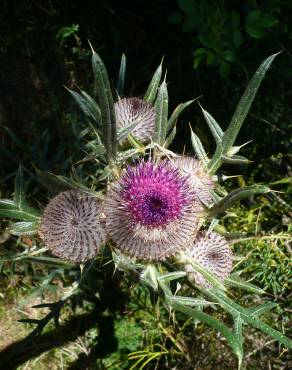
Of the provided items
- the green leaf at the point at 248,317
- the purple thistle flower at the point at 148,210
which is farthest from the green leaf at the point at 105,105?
the green leaf at the point at 248,317

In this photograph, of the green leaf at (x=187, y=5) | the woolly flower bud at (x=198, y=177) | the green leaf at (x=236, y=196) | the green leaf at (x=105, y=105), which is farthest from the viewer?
the green leaf at (x=187, y=5)

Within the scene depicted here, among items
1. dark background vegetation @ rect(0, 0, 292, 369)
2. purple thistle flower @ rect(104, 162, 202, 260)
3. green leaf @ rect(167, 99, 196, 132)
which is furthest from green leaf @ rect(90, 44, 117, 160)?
dark background vegetation @ rect(0, 0, 292, 369)

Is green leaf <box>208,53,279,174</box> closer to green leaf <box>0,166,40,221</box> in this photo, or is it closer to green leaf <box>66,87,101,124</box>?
green leaf <box>66,87,101,124</box>

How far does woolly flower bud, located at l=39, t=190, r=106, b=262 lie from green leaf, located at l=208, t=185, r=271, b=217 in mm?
440

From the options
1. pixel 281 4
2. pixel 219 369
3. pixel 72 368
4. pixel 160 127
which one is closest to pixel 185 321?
pixel 219 369

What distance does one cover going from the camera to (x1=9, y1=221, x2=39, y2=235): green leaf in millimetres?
1967

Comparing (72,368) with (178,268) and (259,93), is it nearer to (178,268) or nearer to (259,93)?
(178,268)

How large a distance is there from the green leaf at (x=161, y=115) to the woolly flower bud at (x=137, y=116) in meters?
0.09

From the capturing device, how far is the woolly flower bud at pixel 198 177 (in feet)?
6.59

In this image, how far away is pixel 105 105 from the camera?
5.27 ft

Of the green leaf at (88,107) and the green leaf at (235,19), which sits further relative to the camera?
the green leaf at (235,19)

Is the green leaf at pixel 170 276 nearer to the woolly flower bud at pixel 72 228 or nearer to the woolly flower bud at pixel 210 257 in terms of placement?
the woolly flower bud at pixel 210 257

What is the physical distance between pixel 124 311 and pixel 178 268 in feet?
4.55

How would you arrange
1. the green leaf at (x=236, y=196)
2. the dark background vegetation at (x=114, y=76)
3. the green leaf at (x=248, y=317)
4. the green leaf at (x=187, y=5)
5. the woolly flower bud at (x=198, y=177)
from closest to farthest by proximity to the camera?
the green leaf at (x=236, y=196) → the green leaf at (x=248, y=317) → the woolly flower bud at (x=198, y=177) → the green leaf at (x=187, y=5) → the dark background vegetation at (x=114, y=76)
